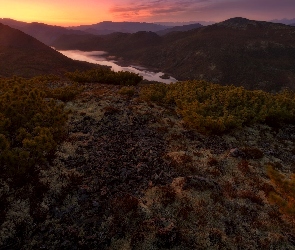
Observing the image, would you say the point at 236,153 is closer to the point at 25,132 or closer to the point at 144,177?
the point at 144,177

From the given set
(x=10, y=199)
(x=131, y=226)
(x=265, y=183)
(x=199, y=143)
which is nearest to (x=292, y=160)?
(x=265, y=183)

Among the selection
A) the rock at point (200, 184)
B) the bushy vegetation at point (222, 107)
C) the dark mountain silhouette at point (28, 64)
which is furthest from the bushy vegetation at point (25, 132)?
the dark mountain silhouette at point (28, 64)

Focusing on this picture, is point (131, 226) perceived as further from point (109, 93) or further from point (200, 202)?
point (109, 93)

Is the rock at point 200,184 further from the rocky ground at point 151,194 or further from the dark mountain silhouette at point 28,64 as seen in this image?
the dark mountain silhouette at point 28,64

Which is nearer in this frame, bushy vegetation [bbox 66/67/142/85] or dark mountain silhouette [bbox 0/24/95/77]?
bushy vegetation [bbox 66/67/142/85]

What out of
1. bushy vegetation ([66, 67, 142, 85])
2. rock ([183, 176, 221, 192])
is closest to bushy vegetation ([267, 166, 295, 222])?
rock ([183, 176, 221, 192])

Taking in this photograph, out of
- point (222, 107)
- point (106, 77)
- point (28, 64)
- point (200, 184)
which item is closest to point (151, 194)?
point (200, 184)

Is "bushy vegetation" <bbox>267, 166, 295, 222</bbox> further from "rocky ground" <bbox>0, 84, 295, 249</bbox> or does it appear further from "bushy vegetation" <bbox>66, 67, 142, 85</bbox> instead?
"bushy vegetation" <bbox>66, 67, 142, 85</bbox>

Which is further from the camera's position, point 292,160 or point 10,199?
point 292,160
